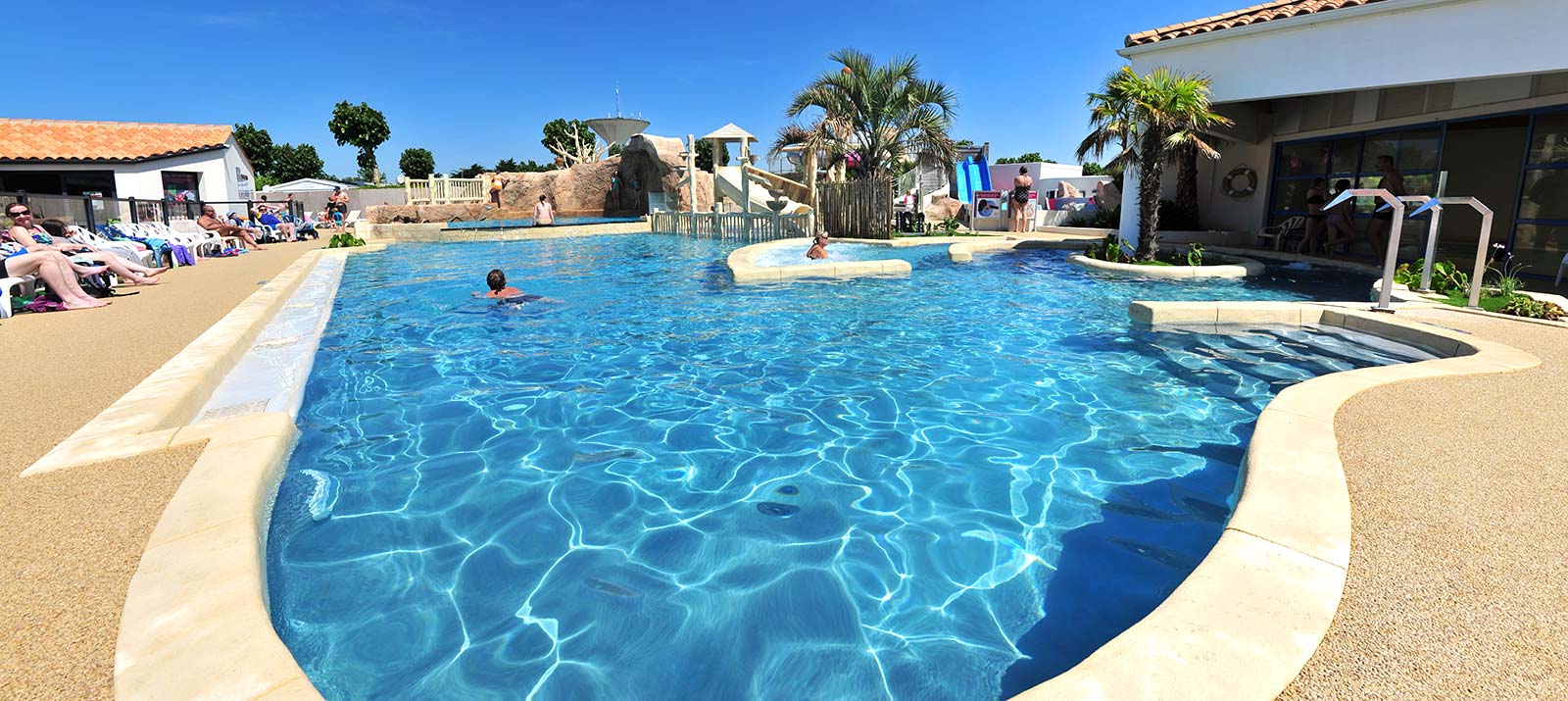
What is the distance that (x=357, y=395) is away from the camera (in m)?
5.64

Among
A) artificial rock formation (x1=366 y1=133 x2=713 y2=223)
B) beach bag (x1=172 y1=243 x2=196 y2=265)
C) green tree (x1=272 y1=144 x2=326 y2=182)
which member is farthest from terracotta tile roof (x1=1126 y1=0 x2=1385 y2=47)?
green tree (x1=272 y1=144 x2=326 y2=182)

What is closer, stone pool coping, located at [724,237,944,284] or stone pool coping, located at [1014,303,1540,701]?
stone pool coping, located at [1014,303,1540,701]

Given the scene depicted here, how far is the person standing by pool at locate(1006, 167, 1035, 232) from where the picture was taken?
69.0 ft

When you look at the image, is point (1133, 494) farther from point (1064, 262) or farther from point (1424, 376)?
point (1064, 262)

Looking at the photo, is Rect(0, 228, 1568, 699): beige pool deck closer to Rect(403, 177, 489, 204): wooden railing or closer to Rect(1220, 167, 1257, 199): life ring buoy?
Rect(1220, 167, 1257, 199): life ring buoy

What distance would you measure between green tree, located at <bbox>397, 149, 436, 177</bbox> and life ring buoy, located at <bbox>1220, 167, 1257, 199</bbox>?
6492 cm

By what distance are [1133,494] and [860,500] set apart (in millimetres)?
1502

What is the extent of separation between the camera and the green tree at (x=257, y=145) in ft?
203

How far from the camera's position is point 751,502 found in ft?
12.8

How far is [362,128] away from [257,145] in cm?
1119

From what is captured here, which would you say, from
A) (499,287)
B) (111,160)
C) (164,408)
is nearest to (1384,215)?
(499,287)

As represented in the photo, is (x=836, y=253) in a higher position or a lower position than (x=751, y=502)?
higher

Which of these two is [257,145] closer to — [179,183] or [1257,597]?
[179,183]

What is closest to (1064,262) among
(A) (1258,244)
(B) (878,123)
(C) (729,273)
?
(A) (1258,244)
